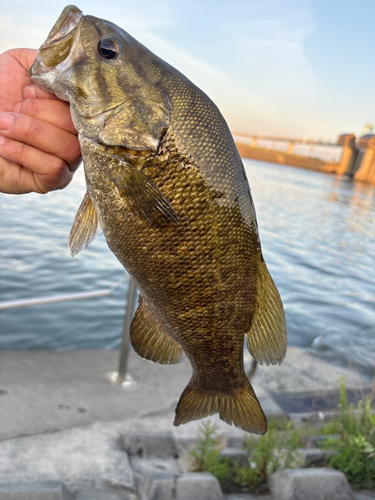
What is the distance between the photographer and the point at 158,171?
1.40 metres

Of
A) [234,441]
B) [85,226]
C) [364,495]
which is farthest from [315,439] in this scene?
[85,226]

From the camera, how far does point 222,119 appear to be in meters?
1.44

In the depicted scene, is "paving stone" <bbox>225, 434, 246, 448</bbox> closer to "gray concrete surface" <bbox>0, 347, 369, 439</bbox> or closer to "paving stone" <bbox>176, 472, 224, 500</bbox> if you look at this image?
"gray concrete surface" <bbox>0, 347, 369, 439</bbox>

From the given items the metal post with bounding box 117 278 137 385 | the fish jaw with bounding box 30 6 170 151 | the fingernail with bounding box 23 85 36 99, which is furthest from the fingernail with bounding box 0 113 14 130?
the metal post with bounding box 117 278 137 385

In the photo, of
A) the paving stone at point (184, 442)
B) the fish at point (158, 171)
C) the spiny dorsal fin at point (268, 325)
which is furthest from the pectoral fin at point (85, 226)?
the paving stone at point (184, 442)

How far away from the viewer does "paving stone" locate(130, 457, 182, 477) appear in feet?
11.6

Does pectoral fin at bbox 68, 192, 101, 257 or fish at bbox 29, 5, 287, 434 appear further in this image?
pectoral fin at bbox 68, 192, 101, 257

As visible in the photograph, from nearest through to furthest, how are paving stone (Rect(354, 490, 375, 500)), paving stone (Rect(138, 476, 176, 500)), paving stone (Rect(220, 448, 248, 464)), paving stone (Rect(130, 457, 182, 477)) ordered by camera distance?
paving stone (Rect(138, 476, 176, 500)), paving stone (Rect(354, 490, 375, 500)), paving stone (Rect(130, 457, 182, 477)), paving stone (Rect(220, 448, 248, 464))

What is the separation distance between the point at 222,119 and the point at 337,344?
8.74 metres

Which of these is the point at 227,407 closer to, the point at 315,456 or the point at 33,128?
the point at 33,128

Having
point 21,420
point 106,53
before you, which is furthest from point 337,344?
point 106,53

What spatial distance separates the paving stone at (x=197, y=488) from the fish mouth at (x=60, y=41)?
9.56ft

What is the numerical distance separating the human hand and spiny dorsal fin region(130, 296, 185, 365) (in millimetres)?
643

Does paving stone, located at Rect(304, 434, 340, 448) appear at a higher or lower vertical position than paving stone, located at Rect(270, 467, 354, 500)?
lower
